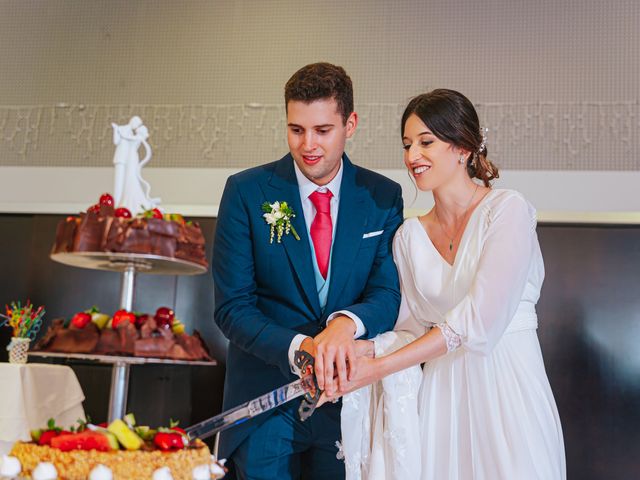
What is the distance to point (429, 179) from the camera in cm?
278

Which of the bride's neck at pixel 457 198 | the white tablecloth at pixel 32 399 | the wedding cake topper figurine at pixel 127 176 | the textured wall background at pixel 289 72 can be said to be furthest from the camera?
the textured wall background at pixel 289 72

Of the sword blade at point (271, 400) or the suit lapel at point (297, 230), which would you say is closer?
the sword blade at point (271, 400)

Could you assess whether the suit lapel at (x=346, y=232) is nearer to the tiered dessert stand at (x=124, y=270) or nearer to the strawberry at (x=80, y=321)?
the tiered dessert stand at (x=124, y=270)

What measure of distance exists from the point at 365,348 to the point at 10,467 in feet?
3.81

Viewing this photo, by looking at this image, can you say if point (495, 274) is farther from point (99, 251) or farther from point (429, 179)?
point (99, 251)

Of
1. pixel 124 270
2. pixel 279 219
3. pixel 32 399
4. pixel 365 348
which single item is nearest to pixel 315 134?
pixel 279 219

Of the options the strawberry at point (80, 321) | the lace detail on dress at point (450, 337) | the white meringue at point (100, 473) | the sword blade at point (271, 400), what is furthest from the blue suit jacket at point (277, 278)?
the white meringue at point (100, 473)

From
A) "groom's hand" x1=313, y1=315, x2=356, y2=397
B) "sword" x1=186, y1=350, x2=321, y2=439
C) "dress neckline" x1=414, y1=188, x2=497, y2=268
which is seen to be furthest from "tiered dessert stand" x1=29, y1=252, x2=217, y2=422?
"dress neckline" x1=414, y1=188, x2=497, y2=268

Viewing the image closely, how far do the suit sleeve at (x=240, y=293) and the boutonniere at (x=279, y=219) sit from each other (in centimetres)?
9

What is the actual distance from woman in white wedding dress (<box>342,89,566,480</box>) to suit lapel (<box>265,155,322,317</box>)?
264 millimetres

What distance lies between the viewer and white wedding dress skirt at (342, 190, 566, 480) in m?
2.42

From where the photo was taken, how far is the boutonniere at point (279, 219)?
2570 mm

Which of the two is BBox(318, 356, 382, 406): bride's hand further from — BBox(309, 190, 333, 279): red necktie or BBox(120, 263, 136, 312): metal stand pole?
BBox(120, 263, 136, 312): metal stand pole

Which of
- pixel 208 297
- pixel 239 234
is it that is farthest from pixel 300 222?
pixel 208 297
